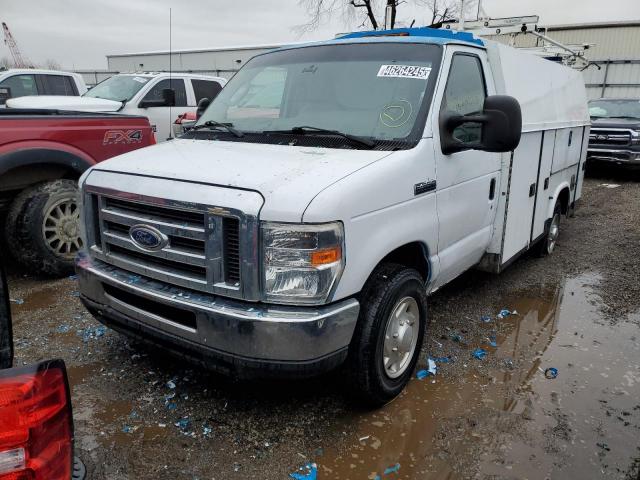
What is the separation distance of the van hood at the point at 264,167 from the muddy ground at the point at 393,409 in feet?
4.04

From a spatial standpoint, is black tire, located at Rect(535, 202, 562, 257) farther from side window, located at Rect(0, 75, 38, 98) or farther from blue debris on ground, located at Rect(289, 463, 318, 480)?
side window, located at Rect(0, 75, 38, 98)

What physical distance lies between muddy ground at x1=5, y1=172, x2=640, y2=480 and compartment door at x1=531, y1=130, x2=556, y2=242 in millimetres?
1008

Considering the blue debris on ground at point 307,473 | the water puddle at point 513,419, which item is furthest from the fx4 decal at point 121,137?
the blue debris on ground at point 307,473

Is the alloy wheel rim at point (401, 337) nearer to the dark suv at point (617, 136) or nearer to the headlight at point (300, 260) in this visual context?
the headlight at point (300, 260)

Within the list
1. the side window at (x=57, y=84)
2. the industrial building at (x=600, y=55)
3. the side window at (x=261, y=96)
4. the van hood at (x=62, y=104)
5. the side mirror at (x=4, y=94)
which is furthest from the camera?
the industrial building at (x=600, y=55)

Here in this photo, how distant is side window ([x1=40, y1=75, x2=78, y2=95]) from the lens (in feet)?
33.4

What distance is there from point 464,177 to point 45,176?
12.9ft

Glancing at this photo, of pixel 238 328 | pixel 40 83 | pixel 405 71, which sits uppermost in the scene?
pixel 405 71

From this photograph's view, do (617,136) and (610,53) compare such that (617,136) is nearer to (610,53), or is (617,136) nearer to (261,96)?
(261,96)

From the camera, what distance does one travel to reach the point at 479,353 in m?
3.92

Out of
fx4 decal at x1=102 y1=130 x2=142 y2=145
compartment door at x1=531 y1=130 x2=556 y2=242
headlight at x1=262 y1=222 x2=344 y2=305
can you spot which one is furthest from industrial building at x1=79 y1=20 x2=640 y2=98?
headlight at x1=262 y1=222 x2=344 y2=305

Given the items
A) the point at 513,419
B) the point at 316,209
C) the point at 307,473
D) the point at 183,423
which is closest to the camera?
the point at 316,209

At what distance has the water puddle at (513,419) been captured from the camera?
8.91ft

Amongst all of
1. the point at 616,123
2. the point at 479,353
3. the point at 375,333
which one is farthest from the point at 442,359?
the point at 616,123
